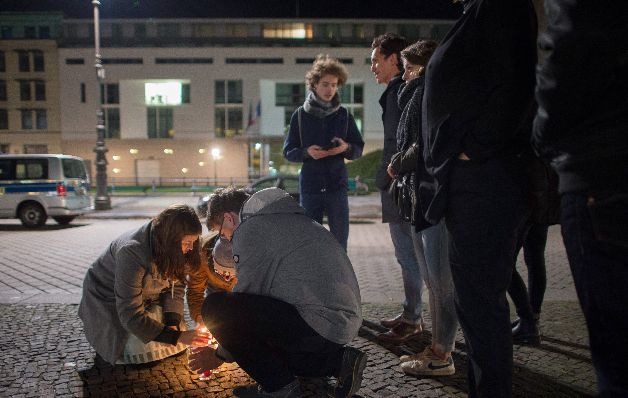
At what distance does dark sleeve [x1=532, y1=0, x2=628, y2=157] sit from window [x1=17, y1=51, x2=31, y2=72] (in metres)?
53.8

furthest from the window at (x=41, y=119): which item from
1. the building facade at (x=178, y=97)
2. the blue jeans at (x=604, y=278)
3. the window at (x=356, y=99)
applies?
the blue jeans at (x=604, y=278)

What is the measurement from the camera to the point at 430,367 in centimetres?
276

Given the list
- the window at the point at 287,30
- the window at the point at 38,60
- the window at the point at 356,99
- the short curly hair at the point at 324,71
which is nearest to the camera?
the short curly hair at the point at 324,71

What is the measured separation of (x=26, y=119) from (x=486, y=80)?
52.8 m

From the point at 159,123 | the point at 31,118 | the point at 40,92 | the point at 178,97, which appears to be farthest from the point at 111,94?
the point at 31,118

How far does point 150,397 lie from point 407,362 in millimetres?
1510

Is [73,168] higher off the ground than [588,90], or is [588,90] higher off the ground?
[588,90]

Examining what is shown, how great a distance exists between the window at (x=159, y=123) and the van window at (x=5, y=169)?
33361 millimetres

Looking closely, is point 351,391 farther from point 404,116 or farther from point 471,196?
point 404,116

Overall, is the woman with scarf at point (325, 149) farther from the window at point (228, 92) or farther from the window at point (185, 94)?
the window at point (185, 94)

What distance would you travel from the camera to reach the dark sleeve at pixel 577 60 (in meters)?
1.17

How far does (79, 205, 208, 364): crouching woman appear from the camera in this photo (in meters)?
2.72

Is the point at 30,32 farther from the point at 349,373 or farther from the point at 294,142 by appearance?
the point at 349,373

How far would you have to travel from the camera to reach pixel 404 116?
116 inches
